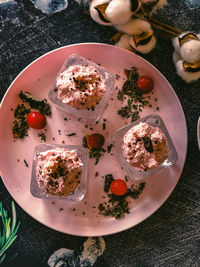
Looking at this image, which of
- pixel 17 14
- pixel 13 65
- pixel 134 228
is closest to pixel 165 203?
pixel 134 228

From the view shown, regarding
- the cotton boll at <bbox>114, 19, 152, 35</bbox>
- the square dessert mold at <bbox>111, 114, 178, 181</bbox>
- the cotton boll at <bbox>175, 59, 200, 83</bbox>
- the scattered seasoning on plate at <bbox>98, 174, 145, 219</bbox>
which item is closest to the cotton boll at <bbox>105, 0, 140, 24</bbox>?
the cotton boll at <bbox>114, 19, 152, 35</bbox>

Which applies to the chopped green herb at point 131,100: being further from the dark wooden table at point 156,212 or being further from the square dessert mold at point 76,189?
the square dessert mold at point 76,189

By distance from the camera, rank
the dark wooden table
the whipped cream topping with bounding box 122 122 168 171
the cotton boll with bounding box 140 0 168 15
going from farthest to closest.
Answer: the dark wooden table, the cotton boll with bounding box 140 0 168 15, the whipped cream topping with bounding box 122 122 168 171

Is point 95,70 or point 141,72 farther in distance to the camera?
point 141,72

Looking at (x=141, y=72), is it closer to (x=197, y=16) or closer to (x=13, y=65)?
(x=197, y=16)

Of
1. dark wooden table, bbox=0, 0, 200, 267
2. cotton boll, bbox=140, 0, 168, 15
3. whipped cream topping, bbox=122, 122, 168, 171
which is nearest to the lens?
whipped cream topping, bbox=122, 122, 168, 171

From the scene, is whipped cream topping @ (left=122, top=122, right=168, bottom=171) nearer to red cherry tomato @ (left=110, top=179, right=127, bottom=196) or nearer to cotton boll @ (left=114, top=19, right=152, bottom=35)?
red cherry tomato @ (left=110, top=179, right=127, bottom=196)

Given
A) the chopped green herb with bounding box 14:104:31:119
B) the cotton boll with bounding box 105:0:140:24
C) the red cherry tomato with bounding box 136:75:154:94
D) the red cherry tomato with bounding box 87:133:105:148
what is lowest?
the red cherry tomato with bounding box 87:133:105:148
